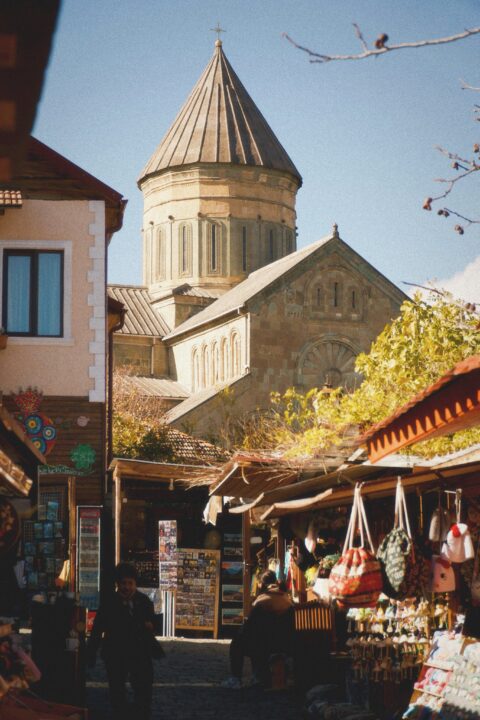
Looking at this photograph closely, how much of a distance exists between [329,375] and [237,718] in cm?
3900

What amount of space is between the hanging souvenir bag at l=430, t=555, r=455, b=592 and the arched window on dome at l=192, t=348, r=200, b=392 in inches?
1759

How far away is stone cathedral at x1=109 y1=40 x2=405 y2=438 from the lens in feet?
161

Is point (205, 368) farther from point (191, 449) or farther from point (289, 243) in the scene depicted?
point (191, 449)

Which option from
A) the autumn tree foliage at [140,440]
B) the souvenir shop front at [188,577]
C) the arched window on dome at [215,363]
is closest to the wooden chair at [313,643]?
the souvenir shop front at [188,577]

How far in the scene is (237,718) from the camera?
1141 centimetres

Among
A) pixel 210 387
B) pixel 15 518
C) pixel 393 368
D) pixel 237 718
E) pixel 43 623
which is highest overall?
pixel 210 387

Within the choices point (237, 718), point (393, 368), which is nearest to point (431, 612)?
point (237, 718)

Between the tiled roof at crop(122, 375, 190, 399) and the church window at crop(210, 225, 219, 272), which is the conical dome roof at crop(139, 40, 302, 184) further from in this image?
the tiled roof at crop(122, 375, 190, 399)

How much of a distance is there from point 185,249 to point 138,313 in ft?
14.2

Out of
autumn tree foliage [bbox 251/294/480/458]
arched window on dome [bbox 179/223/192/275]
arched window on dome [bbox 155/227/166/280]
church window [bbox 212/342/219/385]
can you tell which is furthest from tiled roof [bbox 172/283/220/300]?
autumn tree foliage [bbox 251/294/480/458]

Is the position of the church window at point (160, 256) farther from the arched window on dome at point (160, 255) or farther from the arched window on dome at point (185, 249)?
the arched window on dome at point (185, 249)

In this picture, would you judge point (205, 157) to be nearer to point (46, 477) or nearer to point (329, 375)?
point (329, 375)

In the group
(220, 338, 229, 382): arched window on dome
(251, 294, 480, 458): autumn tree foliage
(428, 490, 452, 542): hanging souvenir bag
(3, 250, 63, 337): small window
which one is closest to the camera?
(428, 490, 452, 542): hanging souvenir bag

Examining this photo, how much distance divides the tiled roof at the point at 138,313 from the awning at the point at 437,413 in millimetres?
49818
